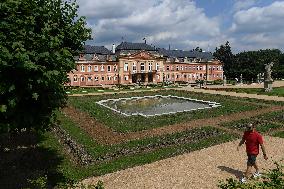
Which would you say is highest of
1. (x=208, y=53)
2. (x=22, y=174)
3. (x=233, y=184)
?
(x=208, y=53)

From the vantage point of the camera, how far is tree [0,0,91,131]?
9461 millimetres

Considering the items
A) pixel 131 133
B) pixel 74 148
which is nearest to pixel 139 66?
pixel 131 133

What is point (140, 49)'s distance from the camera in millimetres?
86438

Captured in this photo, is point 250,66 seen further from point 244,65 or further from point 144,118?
point 144,118

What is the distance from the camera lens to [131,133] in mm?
22000

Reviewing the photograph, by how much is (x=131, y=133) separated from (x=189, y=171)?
840cm

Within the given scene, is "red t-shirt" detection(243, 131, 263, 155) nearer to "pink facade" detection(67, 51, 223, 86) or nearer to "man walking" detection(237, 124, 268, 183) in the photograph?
"man walking" detection(237, 124, 268, 183)

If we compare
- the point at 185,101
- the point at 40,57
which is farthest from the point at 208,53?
the point at 40,57

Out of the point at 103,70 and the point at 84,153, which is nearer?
the point at 84,153

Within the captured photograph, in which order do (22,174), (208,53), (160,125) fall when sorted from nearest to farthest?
(22,174) → (160,125) → (208,53)

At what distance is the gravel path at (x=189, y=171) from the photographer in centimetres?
1288

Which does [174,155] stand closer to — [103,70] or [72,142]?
[72,142]

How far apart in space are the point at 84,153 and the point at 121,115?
11.6 meters

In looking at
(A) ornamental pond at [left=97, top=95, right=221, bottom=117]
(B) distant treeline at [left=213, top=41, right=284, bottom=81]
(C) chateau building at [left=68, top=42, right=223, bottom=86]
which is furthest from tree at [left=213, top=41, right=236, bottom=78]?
(A) ornamental pond at [left=97, top=95, right=221, bottom=117]
